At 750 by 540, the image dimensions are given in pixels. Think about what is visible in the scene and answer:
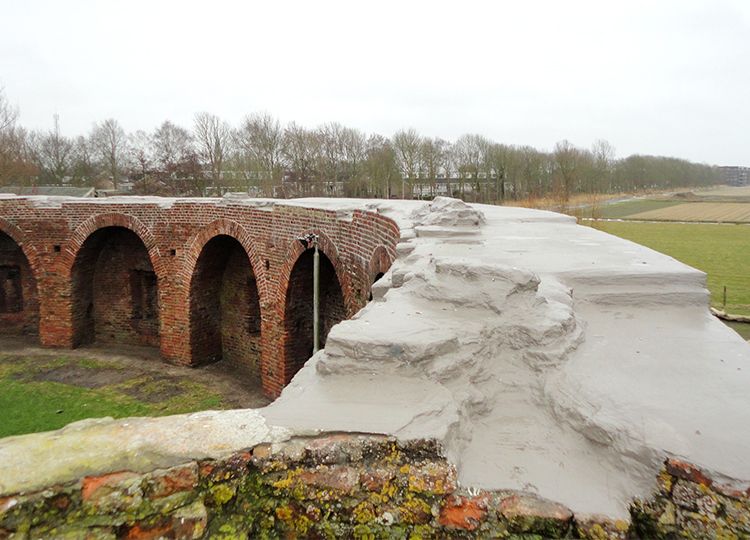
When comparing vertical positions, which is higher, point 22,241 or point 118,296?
point 22,241

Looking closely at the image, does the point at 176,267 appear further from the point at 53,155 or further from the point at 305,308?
the point at 53,155

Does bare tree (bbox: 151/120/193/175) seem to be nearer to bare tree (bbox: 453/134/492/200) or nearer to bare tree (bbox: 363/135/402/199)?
bare tree (bbox: 363/135/402/199)

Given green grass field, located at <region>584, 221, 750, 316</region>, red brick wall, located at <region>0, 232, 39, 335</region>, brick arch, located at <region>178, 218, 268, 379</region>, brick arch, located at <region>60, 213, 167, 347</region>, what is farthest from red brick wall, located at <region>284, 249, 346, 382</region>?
green grass field, located at <region>584, 221, 750, 316</region>

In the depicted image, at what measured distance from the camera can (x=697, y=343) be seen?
2.87m

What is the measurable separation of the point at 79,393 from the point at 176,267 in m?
3.01

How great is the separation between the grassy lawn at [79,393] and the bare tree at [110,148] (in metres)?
32.0

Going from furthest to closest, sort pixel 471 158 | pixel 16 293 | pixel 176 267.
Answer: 1. pixel 471 158
2. pixel 16 293
3. pixel 176 267

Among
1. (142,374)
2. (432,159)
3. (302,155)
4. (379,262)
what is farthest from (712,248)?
(142,374)

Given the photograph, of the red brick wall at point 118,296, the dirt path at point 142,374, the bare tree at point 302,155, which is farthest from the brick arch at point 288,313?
the bare tree at point 302,155

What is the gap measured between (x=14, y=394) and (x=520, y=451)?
10498mm

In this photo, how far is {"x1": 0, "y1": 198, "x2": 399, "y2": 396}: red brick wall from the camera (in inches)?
370

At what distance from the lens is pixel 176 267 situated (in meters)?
11.3

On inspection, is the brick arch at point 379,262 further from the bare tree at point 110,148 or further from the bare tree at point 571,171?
the bare tree at point 110,148

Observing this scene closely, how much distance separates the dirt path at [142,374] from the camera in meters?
9.95
